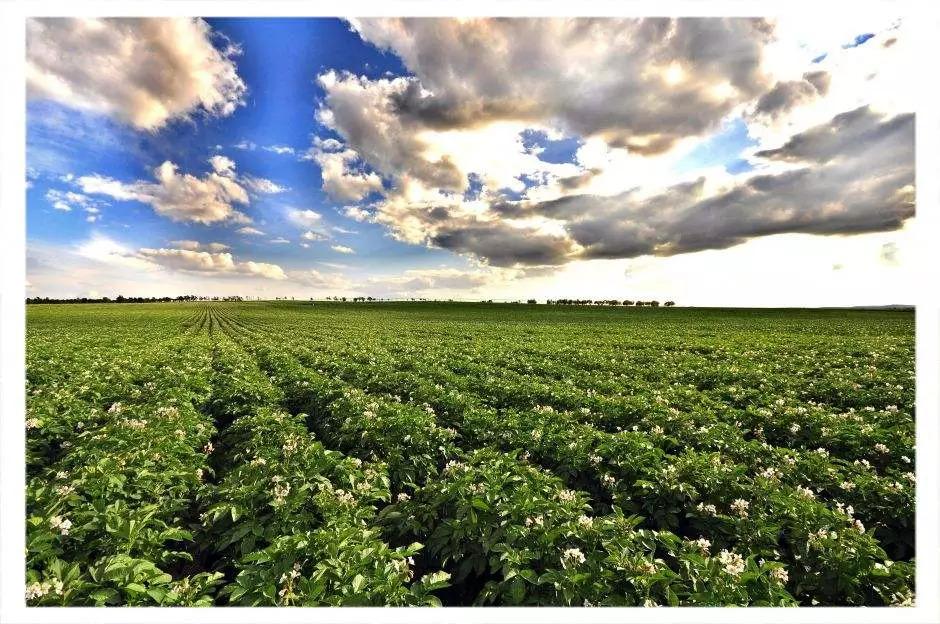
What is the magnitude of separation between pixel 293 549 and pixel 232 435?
5247 millimetres

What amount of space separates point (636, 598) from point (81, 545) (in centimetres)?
483

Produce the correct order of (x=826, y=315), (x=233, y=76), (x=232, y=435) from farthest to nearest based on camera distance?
1. (x=826, y=315)
2. (x=232, y=435)
3. (x=233, y=76)

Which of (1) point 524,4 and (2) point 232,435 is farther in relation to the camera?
(2) point 232,435

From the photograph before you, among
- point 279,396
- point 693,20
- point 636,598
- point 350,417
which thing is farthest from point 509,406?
point 693,20

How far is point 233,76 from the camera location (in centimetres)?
647

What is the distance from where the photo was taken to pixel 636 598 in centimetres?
350

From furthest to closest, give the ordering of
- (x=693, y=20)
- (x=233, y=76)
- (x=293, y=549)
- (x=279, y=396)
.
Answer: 1. (x=279, y=396)
2. (x=233, y=76)
3. (x=693, y=20)
4. (x=293, y=549)

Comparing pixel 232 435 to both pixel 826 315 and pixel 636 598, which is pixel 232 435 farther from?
pixel 826 315
